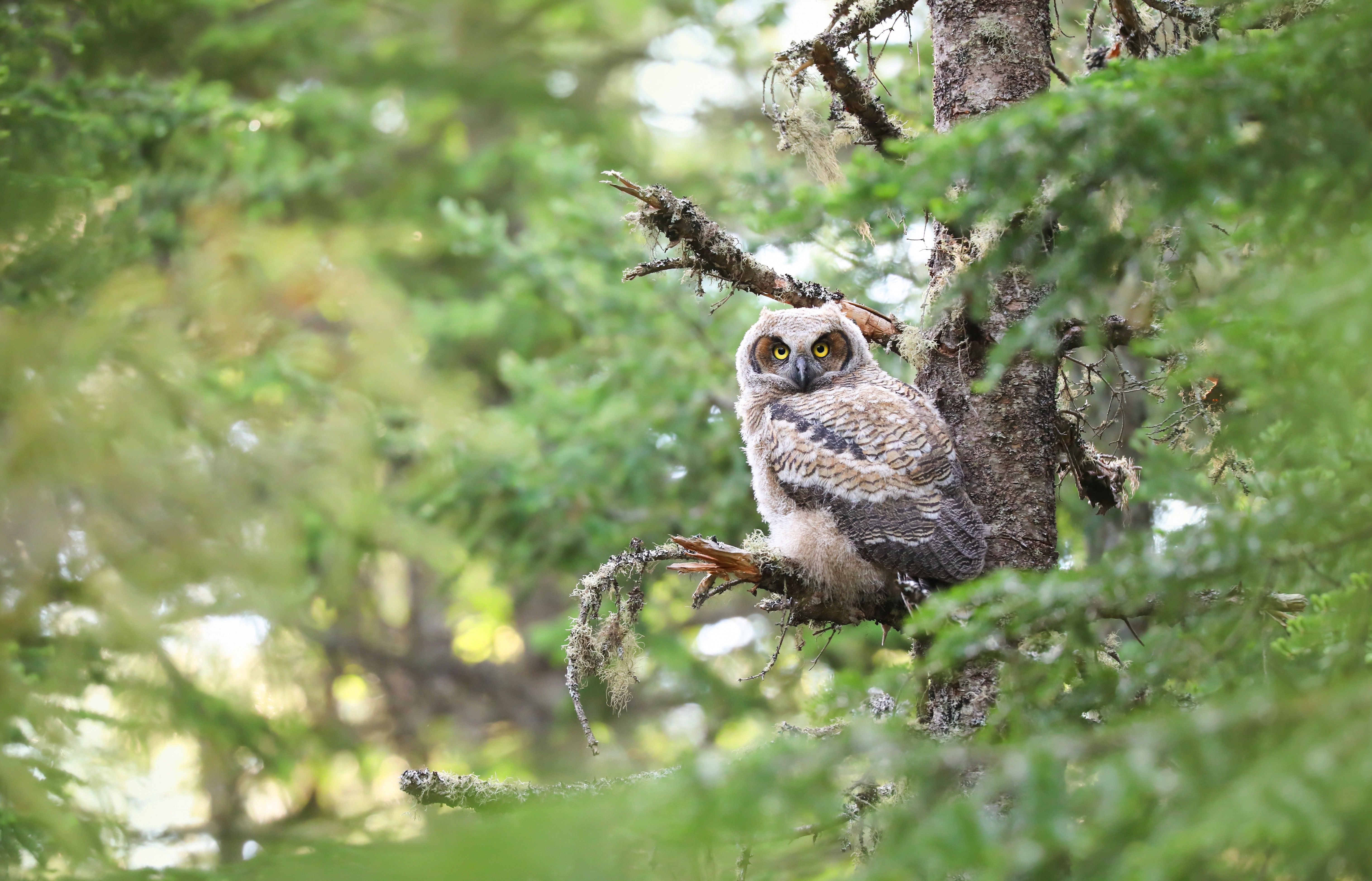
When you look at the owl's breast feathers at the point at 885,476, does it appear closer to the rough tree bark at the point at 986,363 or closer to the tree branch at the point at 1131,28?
the rough tree bark at the point at 986,363

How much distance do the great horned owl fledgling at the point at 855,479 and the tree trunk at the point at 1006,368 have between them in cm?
7

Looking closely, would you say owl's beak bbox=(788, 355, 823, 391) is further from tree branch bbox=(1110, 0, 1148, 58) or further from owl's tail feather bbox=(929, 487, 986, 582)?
tree branch bbox=(1110, 0, 1148, 58)

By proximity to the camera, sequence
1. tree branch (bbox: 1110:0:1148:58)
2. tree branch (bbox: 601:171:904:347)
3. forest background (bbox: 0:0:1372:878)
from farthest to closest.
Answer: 1. tree branch (bbox: 1110:0:1148:58)
2. tree branch (bbox: 601:171:904:347)
3. forest background (bbox: 0:0:1372:878)

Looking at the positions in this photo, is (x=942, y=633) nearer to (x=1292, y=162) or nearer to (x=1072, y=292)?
(x=1072, y=292)

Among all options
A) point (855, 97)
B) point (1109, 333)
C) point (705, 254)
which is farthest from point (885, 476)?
point (855, 97)

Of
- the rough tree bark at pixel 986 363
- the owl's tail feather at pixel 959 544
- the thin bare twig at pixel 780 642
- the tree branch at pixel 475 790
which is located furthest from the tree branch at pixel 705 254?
the tree branch at pixel 475 790

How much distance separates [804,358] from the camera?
3938mm

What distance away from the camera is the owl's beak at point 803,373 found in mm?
3924

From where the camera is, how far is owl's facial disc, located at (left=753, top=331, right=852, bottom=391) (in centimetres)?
394

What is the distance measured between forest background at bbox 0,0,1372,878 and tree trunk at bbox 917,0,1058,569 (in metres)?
0.38

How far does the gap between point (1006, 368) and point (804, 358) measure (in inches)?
41.2

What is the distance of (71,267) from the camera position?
523 cm

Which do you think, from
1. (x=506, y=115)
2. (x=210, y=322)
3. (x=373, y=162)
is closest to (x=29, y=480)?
(x=210, y=322)

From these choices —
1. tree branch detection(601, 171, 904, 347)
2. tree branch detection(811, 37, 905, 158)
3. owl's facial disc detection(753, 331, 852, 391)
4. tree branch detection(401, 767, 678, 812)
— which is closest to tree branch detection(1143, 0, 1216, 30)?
tree branch detection(811, 37, 905, 158)
